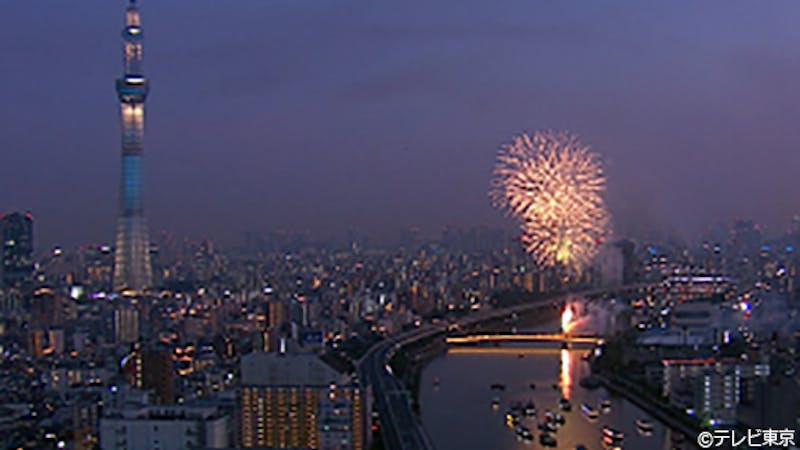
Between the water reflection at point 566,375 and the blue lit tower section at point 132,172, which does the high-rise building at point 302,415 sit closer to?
the water reflection at point 566,375

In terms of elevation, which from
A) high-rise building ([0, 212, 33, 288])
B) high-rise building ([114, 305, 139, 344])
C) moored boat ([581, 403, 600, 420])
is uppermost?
high-rise building ([0, 212, 33, 288])

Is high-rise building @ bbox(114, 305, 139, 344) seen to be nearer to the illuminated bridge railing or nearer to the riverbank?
the illuminated bridge railing

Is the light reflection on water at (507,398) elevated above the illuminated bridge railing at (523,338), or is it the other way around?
the illuminated bridge railing at (523,338)

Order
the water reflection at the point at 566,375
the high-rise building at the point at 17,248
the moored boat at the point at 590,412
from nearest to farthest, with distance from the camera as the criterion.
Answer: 1. the moored boat at the point at 590,412
2. the water reflection at the point at 566,375
3. the high-rise building at the point at 17,248

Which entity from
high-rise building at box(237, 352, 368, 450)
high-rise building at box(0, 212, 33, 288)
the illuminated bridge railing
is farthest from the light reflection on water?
high-rise building at box(0, 212, 33, 288)

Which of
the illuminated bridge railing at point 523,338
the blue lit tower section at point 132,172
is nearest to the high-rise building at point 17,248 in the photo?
the blue lit tower section at point 132,172

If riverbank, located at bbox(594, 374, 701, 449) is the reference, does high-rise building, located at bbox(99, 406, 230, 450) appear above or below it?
above

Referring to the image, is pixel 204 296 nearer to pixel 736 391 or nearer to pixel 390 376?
pixel 390 376
